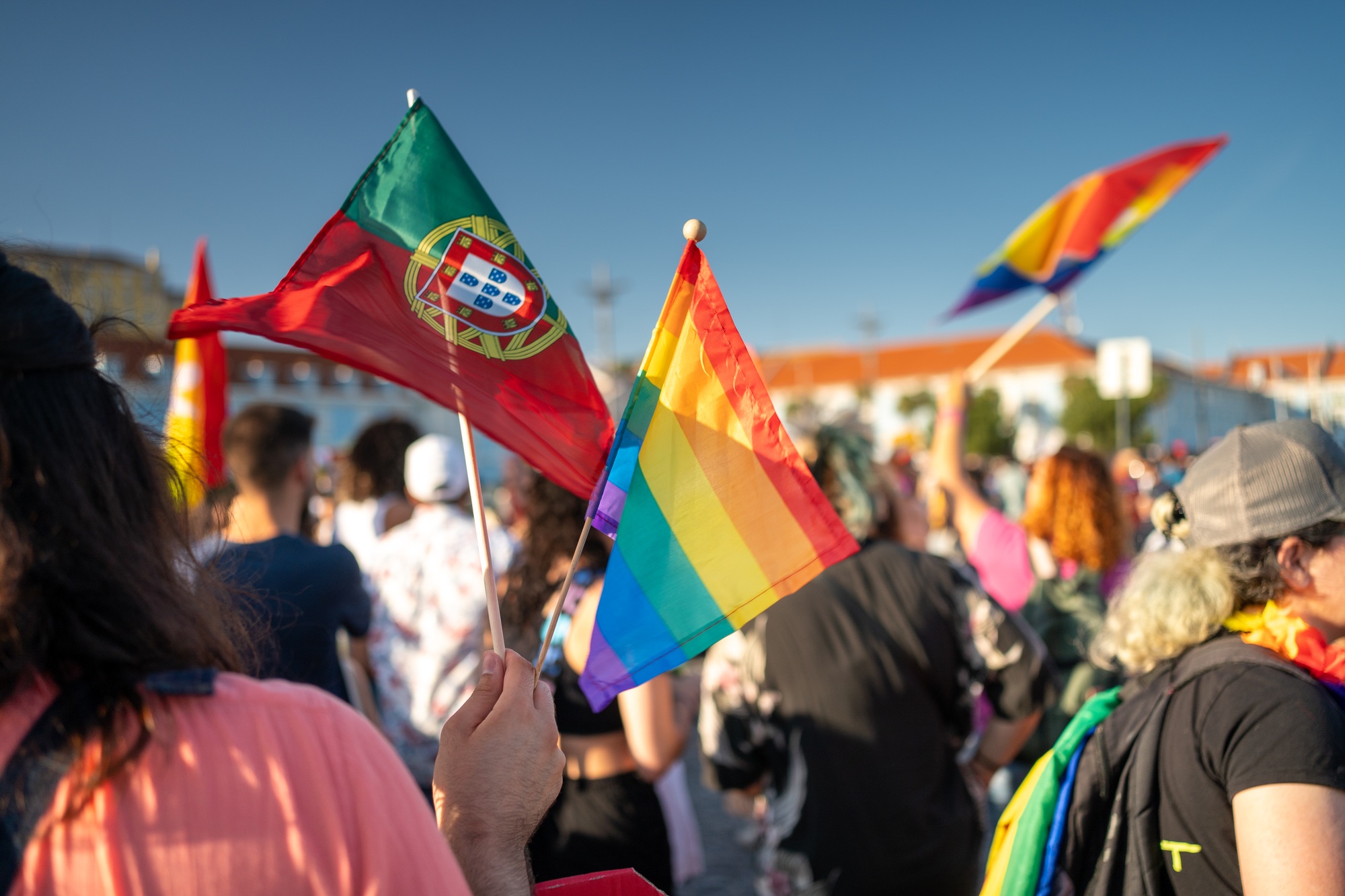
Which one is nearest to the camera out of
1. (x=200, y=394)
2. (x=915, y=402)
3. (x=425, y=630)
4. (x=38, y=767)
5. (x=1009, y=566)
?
(x=38, y=767)

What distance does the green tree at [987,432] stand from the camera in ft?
162

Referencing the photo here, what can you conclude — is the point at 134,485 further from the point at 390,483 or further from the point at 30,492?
the point at 390,483

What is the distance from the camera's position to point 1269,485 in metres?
1.63

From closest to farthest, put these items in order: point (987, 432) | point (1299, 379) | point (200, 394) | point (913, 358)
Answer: point (200, 394) → point (1299, 379) → point (987, 432) → point (913, 358)

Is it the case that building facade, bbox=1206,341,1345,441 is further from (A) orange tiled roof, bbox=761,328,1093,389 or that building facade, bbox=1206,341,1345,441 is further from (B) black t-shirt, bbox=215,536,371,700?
(A) orange tiled roof, bbox=761,328,1093,389

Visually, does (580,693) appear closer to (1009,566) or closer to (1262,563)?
(1262,563)

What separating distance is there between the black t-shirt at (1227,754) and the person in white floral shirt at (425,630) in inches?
87.7

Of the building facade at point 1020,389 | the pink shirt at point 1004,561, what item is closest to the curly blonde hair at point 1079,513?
the pink shirt at point 1004,561

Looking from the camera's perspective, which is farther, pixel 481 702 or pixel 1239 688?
pixel 1239 688

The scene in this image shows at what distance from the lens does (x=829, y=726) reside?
233 cm

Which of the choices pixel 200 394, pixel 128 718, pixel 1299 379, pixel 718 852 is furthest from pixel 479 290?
pixel 1299 379

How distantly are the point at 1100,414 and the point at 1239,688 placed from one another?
55421mm

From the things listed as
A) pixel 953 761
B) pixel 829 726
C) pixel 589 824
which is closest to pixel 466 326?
pixel 829 726

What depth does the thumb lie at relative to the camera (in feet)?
3.85
